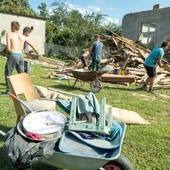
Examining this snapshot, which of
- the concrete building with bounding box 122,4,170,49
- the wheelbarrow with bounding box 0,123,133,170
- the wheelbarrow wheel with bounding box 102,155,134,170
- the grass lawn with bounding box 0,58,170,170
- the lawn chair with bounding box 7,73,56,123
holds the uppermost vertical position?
the concrete building with bounding box 122,4,170,49

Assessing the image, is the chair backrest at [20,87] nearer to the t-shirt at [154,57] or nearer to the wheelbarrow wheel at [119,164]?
the wheelbarrow wheel at [119,164]

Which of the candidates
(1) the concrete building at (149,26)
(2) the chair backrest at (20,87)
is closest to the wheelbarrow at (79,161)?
(2) the chair backrest at (20,87)

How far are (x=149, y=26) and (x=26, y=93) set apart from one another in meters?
18.2

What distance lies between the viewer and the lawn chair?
4695 mm

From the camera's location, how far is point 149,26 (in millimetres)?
22266

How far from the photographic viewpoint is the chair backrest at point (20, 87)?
4.81 metres

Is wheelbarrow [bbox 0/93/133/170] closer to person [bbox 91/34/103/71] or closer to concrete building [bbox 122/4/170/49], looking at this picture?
person [bbox 91/34/103/71]

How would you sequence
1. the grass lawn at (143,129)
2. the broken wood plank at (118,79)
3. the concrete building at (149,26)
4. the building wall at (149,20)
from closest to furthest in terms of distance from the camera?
1. the grass lawn at (143,129)
2. the broken wood plank at (118,79)
3. the building wall at (149,20)
4. the concrete building at (149,26)

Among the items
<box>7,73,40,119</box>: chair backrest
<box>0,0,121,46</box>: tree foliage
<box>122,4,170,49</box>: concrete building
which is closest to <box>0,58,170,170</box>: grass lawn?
<box>7,73,40,119</box>: chair backrest

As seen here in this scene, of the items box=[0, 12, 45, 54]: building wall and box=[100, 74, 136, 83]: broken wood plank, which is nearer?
box=[100, 74, 136, 83]: broken wood plank

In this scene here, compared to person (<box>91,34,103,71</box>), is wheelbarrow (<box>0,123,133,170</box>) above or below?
below

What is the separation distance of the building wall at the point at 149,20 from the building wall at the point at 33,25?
33.7 feet

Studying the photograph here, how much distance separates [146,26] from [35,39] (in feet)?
41.8

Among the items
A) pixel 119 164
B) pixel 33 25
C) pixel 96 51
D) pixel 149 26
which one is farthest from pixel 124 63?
pixel 33 25
